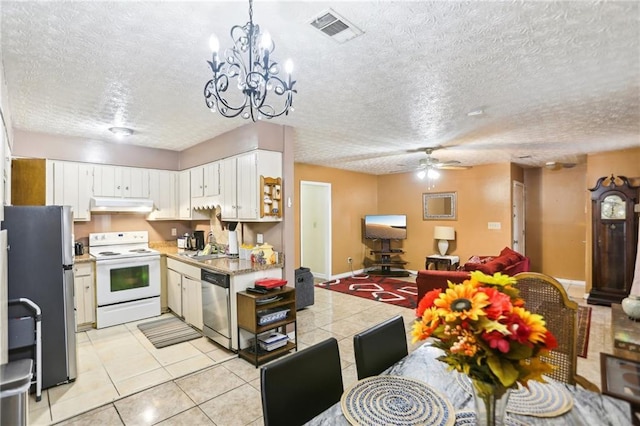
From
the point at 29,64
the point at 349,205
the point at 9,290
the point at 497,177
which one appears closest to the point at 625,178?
the point at 497,177

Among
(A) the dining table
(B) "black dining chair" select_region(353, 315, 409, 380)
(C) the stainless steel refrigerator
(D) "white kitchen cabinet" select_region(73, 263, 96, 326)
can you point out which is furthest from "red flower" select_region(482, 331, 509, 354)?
(D) "white kitchen cabinet" select_region(73, 263, 96, 326)

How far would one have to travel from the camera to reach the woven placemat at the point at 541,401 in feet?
4.01

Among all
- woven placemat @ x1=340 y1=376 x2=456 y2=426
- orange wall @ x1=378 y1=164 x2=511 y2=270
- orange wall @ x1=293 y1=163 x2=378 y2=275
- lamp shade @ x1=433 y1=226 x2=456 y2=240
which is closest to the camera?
woven placemat @ x1=340 y1=376 x2=456 y2=426

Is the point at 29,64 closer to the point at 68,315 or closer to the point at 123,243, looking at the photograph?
the point at 68,315

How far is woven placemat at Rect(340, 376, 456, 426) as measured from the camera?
1175 millimetres

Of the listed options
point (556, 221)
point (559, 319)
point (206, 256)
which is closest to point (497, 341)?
point (559, 319)

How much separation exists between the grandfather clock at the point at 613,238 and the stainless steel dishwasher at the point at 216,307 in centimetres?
565

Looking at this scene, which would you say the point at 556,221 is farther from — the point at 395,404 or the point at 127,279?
the point at 127,279

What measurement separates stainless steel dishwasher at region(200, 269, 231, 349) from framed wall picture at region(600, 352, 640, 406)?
287cm

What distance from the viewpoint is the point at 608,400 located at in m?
1.28

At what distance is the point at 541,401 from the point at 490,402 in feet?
1.74

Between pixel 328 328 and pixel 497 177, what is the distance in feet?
15.3

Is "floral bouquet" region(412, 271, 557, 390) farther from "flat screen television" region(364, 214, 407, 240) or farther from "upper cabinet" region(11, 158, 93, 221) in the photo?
"flat screen television" region(364, 214, 407, 240)

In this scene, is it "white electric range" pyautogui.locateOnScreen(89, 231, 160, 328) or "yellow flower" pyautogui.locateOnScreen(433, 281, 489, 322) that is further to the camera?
"white electric range" pyautogui.locateOnScreen(89, 231, 160, 328)
